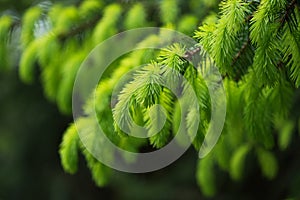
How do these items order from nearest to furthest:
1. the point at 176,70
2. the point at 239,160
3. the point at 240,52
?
the point at 176,70 < the point at 240,52 < the point at 239,160

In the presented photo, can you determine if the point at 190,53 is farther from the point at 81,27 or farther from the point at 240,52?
the point at 81,27

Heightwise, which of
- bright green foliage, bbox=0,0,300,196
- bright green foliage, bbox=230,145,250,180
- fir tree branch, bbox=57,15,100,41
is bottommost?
bright green foliage, bbox=230,145,250,180

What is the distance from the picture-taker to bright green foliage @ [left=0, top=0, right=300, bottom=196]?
1.21 m

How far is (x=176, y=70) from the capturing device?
1.20 m

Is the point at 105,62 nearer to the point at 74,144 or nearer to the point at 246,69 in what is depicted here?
the point at 74,144

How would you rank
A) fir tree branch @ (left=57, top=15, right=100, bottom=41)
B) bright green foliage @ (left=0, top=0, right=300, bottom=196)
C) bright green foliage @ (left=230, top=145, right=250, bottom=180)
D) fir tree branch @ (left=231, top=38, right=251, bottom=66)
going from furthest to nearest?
bright green foliage @ (left=230, top=145, right=250, bottom=180) → fir tree branch @ (left=57, top=15, right=100, bottom=41) → fir tree branch @ (left=231, top=38, right=251, bottom=66) → bright green foliage @ (left=0, top=0, right=300, bottom=196)

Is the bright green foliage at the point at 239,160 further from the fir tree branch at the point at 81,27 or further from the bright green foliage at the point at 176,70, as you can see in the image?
the fir tree branch at the point at 81,27

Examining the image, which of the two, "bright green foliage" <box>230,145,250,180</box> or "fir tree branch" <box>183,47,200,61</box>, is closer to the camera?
"fir tree branch" <box>183,47,200,61</box>

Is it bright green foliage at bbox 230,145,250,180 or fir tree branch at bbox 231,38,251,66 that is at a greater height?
fir tree branch at bbox 231,38,251,66

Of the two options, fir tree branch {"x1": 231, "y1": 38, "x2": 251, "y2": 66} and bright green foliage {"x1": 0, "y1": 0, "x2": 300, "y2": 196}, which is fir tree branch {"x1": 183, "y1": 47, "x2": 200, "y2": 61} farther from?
fir tree branch {"x1": 231, "y1": 38, "x2": 251, "y2": 66}

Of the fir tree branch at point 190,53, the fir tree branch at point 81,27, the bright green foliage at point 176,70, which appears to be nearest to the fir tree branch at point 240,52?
the bright green foliage at point 176,70

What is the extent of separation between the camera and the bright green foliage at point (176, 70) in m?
1.21

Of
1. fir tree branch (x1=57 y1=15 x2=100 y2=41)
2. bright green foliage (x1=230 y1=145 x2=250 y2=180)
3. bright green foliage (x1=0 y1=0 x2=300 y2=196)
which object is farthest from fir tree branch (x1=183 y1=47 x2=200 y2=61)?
bright green foliage (x1=230 y1=145 x2=250 y2=180)

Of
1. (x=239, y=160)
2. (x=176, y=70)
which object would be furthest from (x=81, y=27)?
(x=176, y=70)
